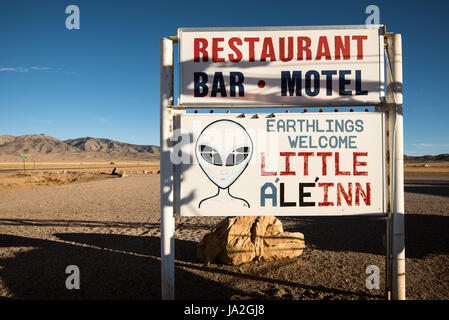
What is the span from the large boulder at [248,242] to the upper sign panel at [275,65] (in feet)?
9.56

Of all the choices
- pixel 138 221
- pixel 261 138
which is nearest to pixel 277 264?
pixel 261 138

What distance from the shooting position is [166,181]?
3.94 meters

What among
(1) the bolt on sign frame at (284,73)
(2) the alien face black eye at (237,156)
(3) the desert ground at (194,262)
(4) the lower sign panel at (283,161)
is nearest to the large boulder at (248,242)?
(3) the desert ground at (194,262)

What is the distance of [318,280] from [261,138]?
117 inches

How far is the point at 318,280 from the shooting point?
15.5 ft

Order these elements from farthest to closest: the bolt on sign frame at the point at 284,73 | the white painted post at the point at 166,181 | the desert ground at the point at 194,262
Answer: the desert ground at the point at 194,262 < the bolt on sign frame at the point at 284,73 < the white painted post at the point at 166,181

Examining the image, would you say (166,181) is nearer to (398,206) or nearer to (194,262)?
(194,262)

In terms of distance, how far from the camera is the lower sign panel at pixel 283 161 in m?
4.02

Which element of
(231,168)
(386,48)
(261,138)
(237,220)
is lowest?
(237,220)

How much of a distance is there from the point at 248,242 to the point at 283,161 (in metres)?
2.38

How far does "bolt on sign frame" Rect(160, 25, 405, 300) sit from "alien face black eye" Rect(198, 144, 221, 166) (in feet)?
1.47

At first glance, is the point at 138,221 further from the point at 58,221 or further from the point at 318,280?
the point at 318,280

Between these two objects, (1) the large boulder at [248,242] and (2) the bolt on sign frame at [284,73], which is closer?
(2) the bolt on sign frame at [284,73]

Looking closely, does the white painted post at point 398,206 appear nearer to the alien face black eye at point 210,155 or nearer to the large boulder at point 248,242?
the large boulder at point 248,242
